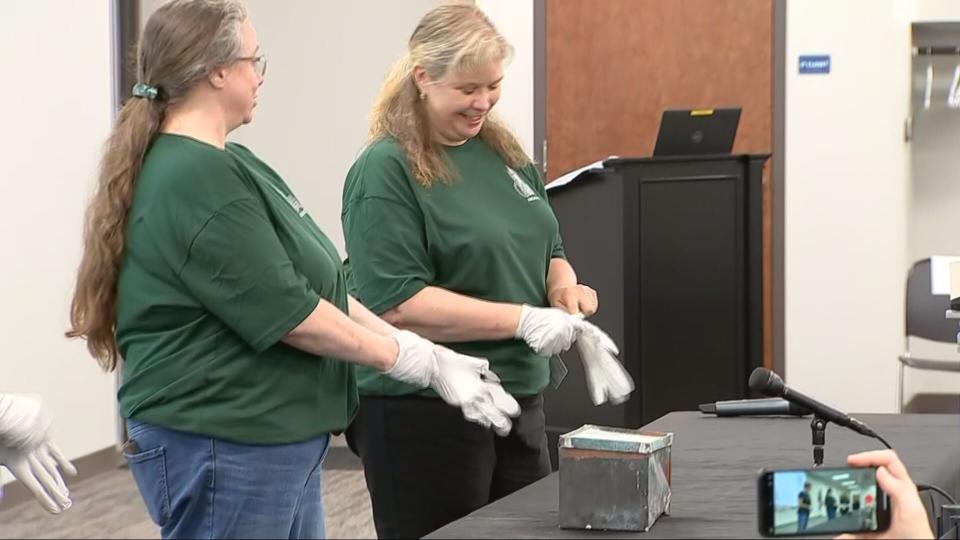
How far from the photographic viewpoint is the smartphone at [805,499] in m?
1.30

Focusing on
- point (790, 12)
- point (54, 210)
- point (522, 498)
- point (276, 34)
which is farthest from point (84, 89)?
point (522, 498)

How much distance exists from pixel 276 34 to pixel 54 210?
4.47 feet

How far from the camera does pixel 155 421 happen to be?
188 cm

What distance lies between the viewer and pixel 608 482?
1.60 m

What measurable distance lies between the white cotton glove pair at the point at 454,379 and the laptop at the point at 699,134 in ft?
7.72

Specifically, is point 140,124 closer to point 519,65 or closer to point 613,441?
point 613,441

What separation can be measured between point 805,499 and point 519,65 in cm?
485

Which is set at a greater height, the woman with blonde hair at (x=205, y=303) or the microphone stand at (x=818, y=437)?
the woman with blonde hair at (x=205, y=303)

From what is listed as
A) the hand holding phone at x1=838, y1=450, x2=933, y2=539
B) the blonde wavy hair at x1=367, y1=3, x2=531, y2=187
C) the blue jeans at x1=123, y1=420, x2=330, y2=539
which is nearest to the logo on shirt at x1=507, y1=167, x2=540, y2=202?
the blonde wavy hair at x1=367, y1=3, x2=531, y2=187

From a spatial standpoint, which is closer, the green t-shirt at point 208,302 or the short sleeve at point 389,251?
the green t-shirt at point 208,302

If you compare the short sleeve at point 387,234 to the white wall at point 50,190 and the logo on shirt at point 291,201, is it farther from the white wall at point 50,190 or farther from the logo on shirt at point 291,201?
the white wall at point 50,190

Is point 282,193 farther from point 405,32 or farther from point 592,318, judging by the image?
point 405,32

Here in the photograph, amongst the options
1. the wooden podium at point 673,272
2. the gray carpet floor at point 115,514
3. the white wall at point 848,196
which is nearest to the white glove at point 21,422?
the wooden podium at point 673,272

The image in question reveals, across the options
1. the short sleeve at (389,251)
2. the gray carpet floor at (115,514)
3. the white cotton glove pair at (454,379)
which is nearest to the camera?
the white cotton glove pair at (454,379)
